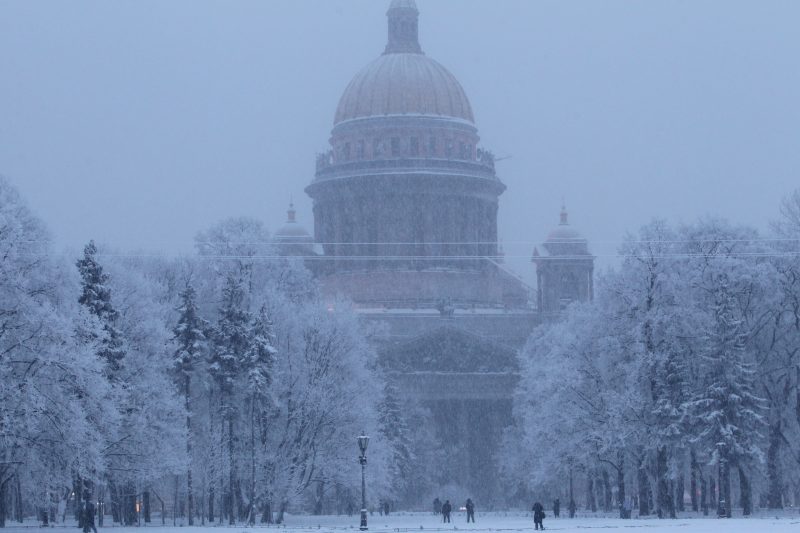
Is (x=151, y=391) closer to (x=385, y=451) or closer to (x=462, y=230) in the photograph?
(x=385, y=451)

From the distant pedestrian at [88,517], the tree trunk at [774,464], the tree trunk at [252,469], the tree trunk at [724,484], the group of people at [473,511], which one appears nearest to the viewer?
the distant pedestrian at [88,517]

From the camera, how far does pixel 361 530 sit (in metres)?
50.4

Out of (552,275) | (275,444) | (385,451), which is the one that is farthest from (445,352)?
(275,444)

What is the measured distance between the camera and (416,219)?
13638cm

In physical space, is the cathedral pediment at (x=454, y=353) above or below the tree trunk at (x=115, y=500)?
above

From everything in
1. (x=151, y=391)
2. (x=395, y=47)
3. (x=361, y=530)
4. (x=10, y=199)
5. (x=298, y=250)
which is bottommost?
(x=361, y=530)

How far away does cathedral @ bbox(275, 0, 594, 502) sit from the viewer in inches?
4985

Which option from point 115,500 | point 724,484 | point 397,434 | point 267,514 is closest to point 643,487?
point 724,484

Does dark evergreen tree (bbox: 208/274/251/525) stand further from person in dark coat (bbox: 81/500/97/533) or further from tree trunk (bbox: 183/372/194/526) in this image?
person in dark coat (bbox: 81/500/97/533)

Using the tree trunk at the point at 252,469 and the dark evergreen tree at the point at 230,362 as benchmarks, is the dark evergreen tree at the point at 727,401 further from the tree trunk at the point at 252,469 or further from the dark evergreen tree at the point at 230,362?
the dark evergreen tree at the point at 230,362

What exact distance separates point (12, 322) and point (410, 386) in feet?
234

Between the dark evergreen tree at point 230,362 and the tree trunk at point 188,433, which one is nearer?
the tree trunk at point 188,433

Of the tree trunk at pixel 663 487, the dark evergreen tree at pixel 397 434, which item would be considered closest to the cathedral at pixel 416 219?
the dark evergreen tree at pixel 397 434

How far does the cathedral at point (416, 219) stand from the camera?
12662cm
